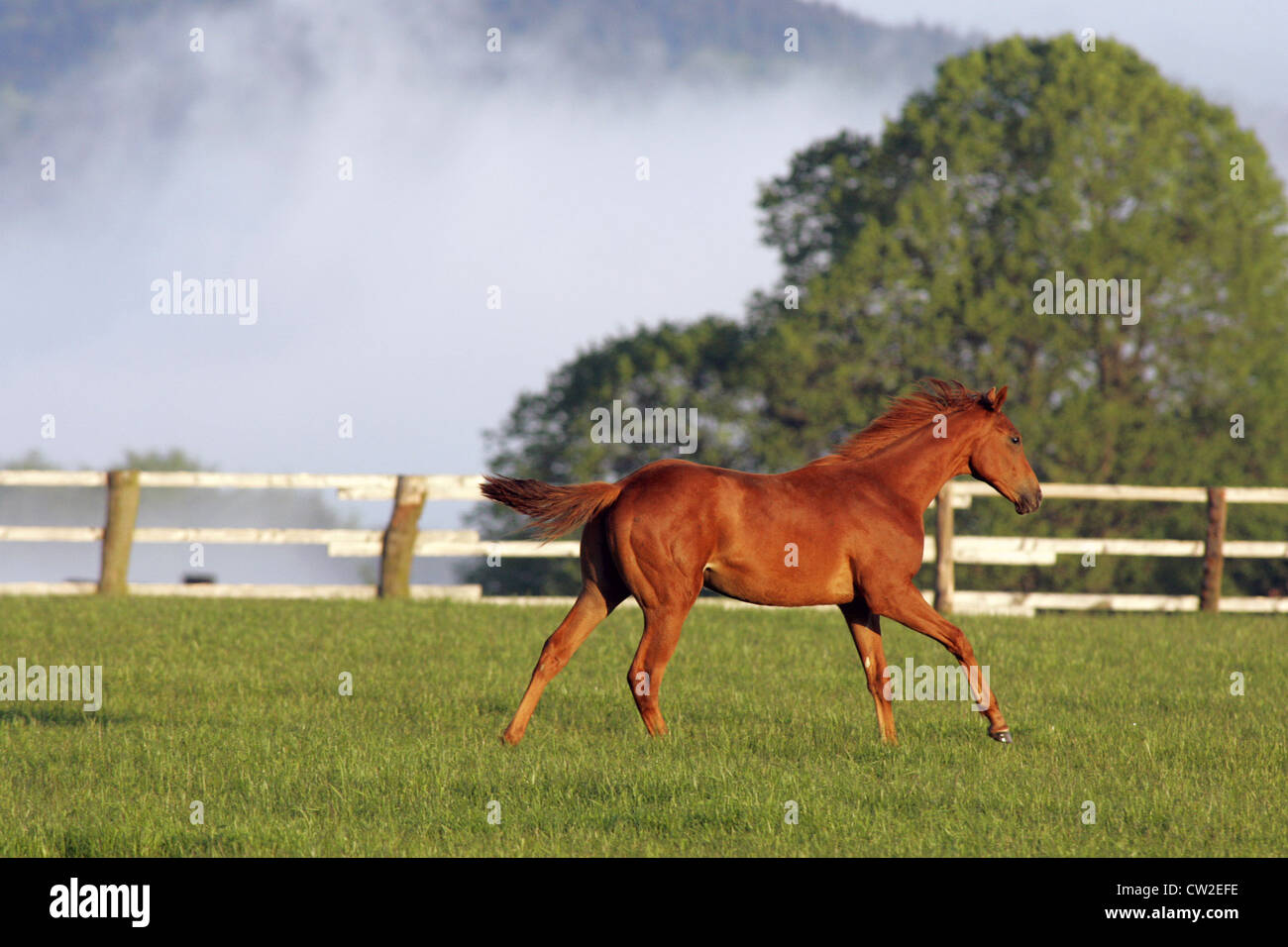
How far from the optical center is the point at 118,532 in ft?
57.1

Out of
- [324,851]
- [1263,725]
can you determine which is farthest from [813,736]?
[324,851]

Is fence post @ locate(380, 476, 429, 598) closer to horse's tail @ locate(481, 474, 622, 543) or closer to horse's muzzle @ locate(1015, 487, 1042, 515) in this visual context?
horse's tail @ locate(481, 474, 622, 543)

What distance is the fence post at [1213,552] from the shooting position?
18.6 m

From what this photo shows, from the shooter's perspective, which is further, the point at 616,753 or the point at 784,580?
the point at 784,580

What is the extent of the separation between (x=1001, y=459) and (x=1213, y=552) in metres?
11.5

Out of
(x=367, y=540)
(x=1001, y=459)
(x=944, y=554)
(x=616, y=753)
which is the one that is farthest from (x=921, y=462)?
(x=367, y=540)

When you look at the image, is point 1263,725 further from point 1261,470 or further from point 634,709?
point 1261,470

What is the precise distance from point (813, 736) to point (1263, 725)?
3.04 metres

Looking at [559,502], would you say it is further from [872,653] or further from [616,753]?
[872,653]

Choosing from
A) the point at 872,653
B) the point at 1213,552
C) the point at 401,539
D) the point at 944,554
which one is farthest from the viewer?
the point at 1213,552

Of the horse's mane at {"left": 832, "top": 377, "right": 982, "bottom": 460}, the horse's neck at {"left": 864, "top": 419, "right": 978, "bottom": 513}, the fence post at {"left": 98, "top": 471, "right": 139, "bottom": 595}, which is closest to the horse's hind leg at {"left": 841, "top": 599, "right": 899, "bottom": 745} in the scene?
the horse's neck at {"left": 864, "top": 419, "right": 978, "bottom": 513}

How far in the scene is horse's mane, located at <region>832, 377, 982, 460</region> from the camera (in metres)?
8.77

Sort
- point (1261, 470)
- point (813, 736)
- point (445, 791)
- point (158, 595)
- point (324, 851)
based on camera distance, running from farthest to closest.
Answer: point (1261, 470)
point (158, 595)
point (813, 736)
point (445, 791)
point (324, 851)

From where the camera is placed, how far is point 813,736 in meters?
8.30
